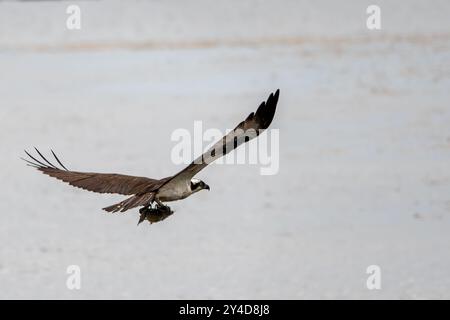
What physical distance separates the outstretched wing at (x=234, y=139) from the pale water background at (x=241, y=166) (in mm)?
3728

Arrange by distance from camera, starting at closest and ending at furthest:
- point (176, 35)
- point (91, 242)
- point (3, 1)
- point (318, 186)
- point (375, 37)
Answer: point (91, 242)
point (318, 186)
point (375, 37)
point (176, 35)
point (3, 1)

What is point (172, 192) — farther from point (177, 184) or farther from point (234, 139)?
point (234, 139)

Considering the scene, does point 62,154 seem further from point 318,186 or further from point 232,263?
point 232,263

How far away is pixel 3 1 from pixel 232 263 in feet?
92.8

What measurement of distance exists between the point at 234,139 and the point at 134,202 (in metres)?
0.63

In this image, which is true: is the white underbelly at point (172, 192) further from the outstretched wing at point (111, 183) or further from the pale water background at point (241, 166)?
the pale water background at point (241, 166)

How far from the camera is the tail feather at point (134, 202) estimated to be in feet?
20.9

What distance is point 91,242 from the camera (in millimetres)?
11820

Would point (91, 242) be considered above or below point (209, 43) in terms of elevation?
below

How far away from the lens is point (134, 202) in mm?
6477

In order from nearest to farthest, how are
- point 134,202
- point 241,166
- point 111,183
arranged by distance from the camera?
point 134,202 < point 111,183 < point 241,166

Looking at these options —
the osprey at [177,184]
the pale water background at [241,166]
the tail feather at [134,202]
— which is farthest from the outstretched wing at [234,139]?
the pale water background at [241,166]

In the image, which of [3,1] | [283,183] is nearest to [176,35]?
[3,1]

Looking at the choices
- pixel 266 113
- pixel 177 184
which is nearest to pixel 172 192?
pixel 177 184
